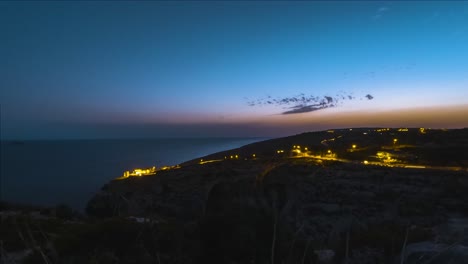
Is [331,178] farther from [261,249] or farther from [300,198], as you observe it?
[261,249]

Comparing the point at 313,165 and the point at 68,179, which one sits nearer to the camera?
the point at 313,165

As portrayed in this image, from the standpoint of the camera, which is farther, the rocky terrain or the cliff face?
the cliff face

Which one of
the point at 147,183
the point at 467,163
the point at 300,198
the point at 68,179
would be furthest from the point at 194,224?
the point at 68,179

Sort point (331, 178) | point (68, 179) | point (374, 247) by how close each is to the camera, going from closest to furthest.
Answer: point (374, 247) → point (331, 178) → point (68, 179)

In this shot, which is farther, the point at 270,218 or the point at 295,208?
the point at 295,208

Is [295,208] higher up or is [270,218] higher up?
[270,218]

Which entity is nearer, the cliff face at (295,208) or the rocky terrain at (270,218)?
the rocky terrain at (270,218)

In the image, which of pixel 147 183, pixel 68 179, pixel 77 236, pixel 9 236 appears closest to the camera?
pixel 77 236

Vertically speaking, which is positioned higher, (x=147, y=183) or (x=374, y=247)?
(x=374, y=247)
